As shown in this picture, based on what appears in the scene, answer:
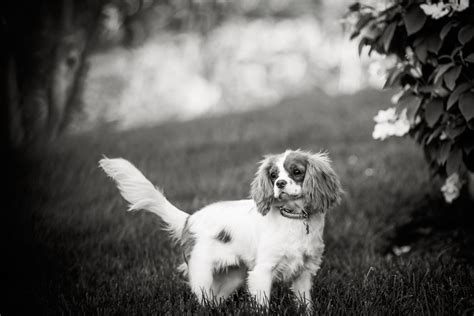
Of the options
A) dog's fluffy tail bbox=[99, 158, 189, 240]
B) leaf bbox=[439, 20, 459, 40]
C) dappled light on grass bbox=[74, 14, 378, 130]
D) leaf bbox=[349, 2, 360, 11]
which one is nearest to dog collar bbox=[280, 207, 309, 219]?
dog's fluffy tail bbox=[99, 158, 189, 240]

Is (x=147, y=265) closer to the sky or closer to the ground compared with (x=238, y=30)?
closer to the ground

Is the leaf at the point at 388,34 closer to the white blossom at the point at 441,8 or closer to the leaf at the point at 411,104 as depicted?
the white blossom at the point at 441,8

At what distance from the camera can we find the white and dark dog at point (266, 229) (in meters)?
3.20

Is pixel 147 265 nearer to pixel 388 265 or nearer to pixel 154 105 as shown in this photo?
pixel 388 265

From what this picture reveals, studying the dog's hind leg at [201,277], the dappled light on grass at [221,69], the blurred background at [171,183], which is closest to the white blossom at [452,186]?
the blurred background at [171,183]

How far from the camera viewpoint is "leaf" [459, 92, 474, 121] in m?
3.22

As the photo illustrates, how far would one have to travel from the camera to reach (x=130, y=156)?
8148mm

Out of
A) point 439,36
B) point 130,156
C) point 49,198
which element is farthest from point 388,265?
point 130,156

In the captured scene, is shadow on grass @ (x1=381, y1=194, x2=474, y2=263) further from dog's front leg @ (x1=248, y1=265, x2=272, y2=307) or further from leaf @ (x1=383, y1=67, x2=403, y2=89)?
dog's front leg @ (x1=248, y1=265, x2=272, y2=307)

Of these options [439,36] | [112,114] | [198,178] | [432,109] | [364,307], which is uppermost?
[439,36]

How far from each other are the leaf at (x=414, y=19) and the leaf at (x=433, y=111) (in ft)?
1.77

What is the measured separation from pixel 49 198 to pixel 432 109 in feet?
14.9

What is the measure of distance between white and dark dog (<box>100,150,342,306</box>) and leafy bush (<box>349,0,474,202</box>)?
0.90 m

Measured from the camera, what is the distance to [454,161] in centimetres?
368
